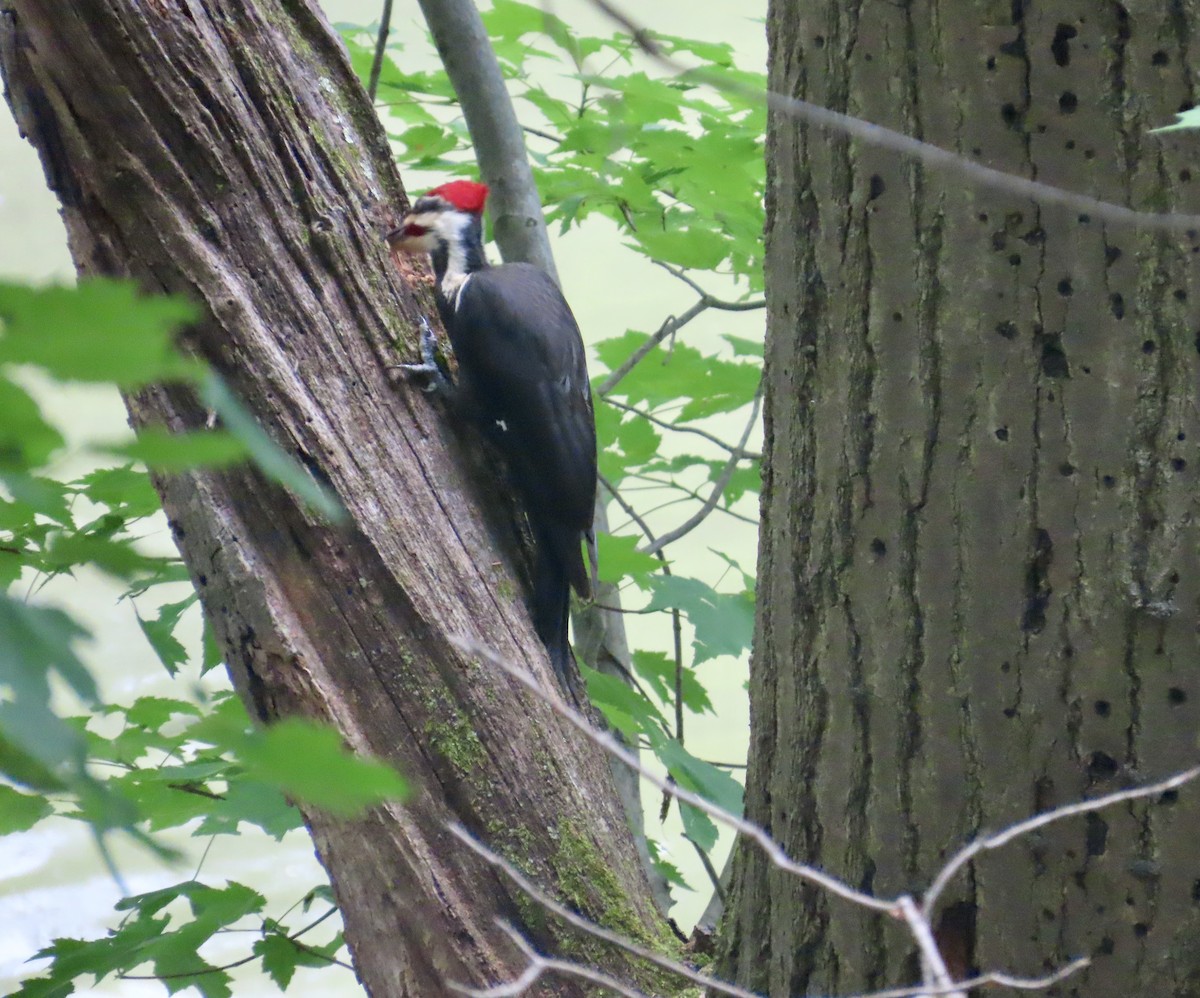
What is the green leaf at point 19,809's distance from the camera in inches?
41.3

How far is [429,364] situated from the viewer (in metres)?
1.52

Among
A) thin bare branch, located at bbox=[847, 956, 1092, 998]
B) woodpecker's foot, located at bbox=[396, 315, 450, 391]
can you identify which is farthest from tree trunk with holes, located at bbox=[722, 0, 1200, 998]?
woodpecker's foot, located at bbox=[396, 315, 450, 391]

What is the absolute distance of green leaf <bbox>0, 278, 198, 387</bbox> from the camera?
35cm

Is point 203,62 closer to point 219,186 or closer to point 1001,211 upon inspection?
point 219,186

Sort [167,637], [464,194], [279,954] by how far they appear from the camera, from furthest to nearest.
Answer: [464,194]
[167,637]
[279,954]

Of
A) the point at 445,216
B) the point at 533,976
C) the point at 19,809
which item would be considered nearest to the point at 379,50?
the point at 445,216

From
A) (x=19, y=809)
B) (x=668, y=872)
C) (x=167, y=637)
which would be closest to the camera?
(x=19, y=809)

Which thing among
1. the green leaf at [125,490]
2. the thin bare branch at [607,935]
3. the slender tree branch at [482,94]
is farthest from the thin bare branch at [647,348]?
the thin bare branch at [607,935]

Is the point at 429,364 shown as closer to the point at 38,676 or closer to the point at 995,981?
the point at 995,981

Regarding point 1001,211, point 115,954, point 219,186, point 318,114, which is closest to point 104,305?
point 1001,211

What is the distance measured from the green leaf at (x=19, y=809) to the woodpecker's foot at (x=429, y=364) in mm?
622

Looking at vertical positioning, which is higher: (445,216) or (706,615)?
(445,216)

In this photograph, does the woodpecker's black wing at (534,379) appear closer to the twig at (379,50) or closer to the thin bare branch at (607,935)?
the twig at (379,50)

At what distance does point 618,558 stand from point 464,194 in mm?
Result: 820
